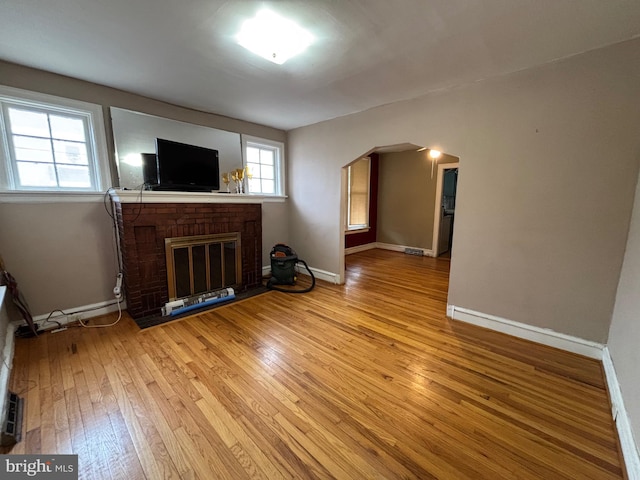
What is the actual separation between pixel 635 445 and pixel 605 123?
2.18m

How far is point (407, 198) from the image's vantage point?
251 inches

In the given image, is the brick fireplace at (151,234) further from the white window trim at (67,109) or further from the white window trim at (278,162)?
the white window trim at (278,162)

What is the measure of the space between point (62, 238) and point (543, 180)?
4.75 m

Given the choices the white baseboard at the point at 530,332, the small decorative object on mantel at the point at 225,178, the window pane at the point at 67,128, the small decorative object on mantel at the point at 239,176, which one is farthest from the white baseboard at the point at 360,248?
the window pane at the point at 67,128

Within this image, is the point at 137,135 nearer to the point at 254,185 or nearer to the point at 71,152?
the point at 71,152

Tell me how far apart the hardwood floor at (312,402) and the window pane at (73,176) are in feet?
4.98

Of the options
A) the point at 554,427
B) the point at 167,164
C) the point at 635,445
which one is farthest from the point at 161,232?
the point at 635,445

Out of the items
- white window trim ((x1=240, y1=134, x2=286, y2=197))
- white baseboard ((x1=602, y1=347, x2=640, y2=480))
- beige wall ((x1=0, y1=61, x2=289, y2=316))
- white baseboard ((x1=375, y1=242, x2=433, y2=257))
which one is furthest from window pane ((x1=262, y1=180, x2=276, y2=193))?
white baseboard ((x1=602, y1=347, x2=640, y2=480))

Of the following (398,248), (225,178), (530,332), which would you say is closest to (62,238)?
(225,178)

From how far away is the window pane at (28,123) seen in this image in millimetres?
2359

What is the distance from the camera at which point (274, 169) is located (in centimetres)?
454

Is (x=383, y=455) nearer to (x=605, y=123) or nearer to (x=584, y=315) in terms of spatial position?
(x=584, y=315)

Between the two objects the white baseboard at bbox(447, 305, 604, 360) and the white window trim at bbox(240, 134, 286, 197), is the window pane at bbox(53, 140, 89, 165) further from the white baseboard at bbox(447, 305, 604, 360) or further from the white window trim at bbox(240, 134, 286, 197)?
the white baseboard at bbox(447, 305, 604, 360)

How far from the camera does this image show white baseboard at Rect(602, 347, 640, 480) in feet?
3.90
